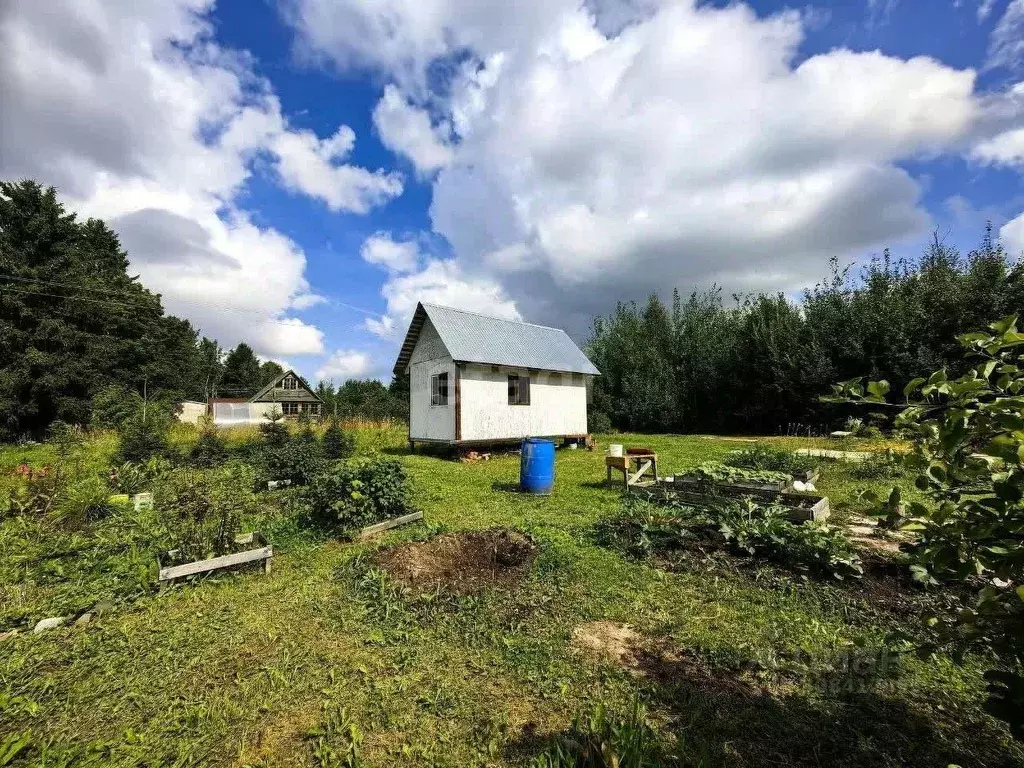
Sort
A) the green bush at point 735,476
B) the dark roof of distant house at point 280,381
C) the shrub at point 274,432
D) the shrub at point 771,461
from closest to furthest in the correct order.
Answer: the green bush at point 735,476, the shrub at point 771,461, the shrub at point 274,432, the dark roof of distant house at point 280,381

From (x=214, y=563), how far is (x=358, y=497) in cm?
178

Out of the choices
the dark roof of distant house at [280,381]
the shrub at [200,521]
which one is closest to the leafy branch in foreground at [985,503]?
the shrub at [200,521]

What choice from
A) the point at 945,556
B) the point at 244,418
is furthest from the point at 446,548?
the point at 244,418

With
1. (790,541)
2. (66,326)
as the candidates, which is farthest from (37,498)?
(66,326)

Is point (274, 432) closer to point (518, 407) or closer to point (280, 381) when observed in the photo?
point (518, 407)

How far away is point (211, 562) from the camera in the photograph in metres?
4.67

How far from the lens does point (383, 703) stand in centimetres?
282

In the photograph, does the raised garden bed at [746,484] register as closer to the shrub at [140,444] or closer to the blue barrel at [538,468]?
the blue barrel at [538,468]

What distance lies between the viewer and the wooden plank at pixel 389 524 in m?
6.00

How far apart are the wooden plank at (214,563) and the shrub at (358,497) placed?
118cm

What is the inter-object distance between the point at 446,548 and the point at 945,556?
4.63 meters

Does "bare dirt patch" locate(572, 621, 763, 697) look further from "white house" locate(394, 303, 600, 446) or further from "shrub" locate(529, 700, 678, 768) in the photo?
"white house" locate(394, 303, 600, 446)

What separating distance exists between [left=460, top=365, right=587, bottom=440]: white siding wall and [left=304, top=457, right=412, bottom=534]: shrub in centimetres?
760

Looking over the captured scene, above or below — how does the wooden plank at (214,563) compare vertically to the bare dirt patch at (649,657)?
above
